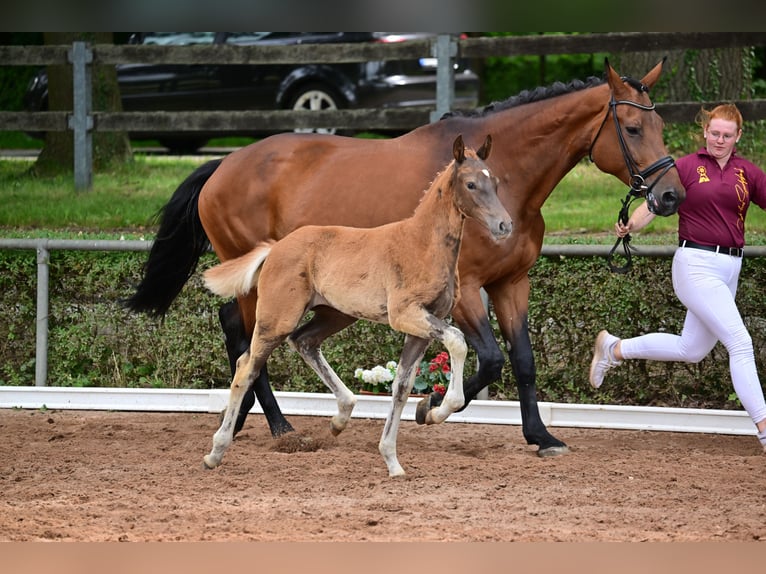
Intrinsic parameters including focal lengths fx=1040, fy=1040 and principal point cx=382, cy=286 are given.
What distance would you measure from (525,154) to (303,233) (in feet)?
4.52

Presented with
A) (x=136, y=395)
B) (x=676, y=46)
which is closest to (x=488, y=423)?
(x=136, y=395)

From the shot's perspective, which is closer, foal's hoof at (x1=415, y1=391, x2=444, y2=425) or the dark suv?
foal's hoof at (x1=415, y1=391, x2=444, y2=425)

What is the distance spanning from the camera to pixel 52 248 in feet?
24.8

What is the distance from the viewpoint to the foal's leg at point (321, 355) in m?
5.57

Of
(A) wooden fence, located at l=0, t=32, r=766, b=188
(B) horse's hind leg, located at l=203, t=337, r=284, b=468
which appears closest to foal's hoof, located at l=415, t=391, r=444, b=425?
(B) horse's hind leg, located at l=203, t=337, r=284, b=468

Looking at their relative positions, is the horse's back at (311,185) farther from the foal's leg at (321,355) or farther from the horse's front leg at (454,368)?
the horse's front leg at (454,368)

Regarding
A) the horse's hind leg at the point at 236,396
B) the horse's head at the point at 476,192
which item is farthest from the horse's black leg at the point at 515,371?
the horse's head at the point at 476,192

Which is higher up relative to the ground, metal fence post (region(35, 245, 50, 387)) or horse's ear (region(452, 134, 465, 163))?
horse's ear (region(452, 134, 465, 163))

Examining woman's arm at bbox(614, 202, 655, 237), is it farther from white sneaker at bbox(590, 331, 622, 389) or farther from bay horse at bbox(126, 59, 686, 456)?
white sneaker at bbox(590, 331, 622, 389)

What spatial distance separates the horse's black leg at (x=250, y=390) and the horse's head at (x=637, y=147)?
2.37 metres

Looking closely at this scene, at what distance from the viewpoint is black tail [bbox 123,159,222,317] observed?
6.86m

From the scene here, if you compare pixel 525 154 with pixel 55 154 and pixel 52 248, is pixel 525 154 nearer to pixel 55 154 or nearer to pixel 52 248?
pixel 52 248

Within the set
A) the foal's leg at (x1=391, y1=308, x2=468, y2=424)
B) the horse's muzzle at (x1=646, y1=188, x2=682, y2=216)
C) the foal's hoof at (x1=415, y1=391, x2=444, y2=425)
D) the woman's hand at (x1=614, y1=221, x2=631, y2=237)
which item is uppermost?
the horse's muzzle at (x1=646, y1=188, x2=682, y2=216)

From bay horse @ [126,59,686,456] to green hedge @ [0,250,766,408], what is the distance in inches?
31.6
